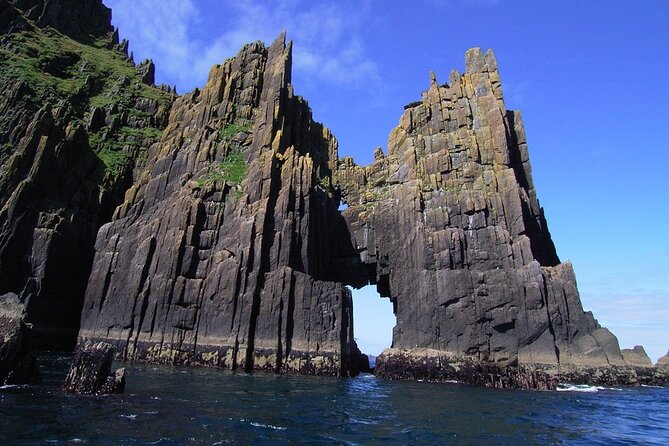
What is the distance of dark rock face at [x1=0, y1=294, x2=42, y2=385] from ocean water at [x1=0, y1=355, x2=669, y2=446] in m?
1.09

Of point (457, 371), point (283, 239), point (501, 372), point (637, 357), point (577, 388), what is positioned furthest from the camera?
point (283, 239)

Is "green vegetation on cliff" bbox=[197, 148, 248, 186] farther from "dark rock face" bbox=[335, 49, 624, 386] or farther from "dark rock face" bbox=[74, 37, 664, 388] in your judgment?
"dark rock face" bbox=[335, 49, 624, 386]

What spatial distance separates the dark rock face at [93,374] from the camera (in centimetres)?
2461

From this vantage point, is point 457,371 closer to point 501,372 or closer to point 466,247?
point 501,372

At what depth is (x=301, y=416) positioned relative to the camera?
2355cm

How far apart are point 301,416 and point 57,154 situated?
188 ft

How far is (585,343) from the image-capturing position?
158 ft

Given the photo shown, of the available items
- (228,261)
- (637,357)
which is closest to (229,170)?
(228,261)

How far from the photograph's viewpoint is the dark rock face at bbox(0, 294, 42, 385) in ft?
77.5

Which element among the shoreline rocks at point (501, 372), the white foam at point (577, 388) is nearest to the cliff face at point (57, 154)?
the shoreline rocks at point (501, 372)

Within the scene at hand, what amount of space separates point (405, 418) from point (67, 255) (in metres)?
52.9

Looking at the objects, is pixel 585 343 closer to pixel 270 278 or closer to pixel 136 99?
pixel 270 278

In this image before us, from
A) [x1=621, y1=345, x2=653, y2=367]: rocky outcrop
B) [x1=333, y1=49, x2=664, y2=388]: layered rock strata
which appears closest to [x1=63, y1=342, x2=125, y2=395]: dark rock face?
[x1=333, y1=49, x2=664, y2=388]: layered rock strata

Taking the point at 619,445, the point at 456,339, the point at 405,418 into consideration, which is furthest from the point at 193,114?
the point at 619,445
